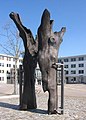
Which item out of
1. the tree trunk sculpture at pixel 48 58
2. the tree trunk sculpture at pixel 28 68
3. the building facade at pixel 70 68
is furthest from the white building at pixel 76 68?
the tree trunk sculpture at pixel 48 58

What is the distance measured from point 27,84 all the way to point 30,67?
2.51 feet

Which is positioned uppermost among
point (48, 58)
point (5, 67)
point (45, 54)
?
point (5, 67)

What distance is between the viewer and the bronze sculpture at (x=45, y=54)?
35.1ft

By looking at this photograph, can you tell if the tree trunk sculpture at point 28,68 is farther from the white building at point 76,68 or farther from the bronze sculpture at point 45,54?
the white building at point 76,68

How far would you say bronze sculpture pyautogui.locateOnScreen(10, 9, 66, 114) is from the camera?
1070 centimetres

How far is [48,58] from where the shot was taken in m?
10.7

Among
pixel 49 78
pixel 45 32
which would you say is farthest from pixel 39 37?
pixel 49 78

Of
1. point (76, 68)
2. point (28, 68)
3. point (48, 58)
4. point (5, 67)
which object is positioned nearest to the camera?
point (48, 58)

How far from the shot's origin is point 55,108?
10.8 meters

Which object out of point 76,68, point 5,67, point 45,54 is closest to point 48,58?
point 45,54

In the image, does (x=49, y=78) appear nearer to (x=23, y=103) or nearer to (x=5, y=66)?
(x=23, y=103)

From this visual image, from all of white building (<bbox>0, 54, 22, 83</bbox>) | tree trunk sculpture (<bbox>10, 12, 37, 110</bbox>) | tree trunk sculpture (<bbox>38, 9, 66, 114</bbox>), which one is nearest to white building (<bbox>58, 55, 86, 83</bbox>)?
white building (<bbox>0, 54, 22, 83</bbox>)

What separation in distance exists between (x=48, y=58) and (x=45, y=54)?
0.20 metres

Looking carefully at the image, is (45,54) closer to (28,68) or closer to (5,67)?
(28,68)
